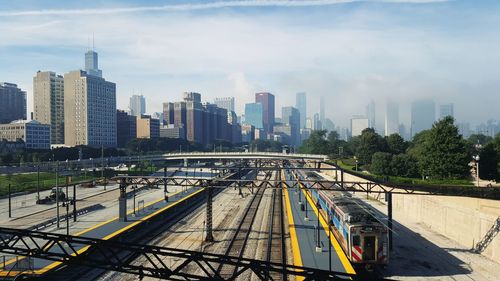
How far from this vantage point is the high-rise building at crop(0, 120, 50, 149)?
17700cm

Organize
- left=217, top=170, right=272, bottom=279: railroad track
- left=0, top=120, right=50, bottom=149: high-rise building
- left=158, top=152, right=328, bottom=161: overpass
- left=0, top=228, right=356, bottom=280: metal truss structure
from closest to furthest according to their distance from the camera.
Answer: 1. left=0, top=228, right=356, bottom=280: metal truss structure
2. left=217, top=170, right=272, bottom=279: railroad track
3. left=158, top=152, right=328, bottom=161: overpass
4. left=0, top=120, right=50, bottom=149: high-rise building

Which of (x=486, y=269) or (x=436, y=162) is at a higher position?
(x=436, y=162)

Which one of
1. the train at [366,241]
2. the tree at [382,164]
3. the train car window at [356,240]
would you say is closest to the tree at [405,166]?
the tree at [382,164]

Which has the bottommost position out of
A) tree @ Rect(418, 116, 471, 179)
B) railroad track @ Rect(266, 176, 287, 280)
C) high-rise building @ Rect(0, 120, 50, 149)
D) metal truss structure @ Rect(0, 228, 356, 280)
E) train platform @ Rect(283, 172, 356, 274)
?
railroad track @ Rect(266, 176, 287, 280)

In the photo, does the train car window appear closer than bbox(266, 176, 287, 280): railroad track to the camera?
Yes

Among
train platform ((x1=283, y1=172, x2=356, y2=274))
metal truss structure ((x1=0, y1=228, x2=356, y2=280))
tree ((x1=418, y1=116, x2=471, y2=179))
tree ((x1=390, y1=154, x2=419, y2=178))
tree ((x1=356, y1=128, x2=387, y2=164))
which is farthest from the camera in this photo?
tree ((x1=356, y1=128, x2=387, y2=164))

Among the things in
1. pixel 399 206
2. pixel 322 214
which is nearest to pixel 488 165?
pixel 399 206

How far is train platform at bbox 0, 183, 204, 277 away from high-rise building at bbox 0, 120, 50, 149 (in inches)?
5685

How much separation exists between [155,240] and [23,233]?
20.7 meters

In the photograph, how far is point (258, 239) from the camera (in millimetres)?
37719

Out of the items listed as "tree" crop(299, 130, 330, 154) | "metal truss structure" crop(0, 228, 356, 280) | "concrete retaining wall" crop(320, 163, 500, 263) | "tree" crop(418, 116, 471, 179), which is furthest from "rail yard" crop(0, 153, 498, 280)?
"tree" crop(299, 130, 330, 154)

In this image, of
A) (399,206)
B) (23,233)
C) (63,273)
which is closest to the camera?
(23,233)

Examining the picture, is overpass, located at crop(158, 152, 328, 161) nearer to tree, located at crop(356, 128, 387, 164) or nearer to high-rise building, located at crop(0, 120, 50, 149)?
tree, located at crop(356, 128, 387, 164)

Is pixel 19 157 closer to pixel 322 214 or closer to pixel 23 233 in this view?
pixel 322 214
